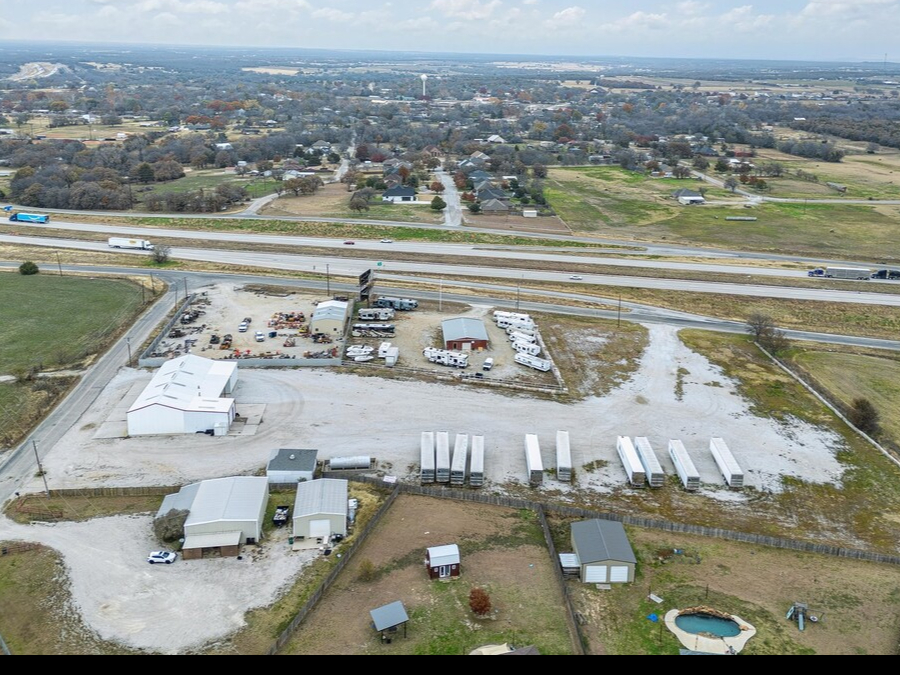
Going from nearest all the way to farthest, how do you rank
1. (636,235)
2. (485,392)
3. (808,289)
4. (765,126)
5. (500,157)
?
(485,392), (808,289), (636,235), (500,157), (765,126)

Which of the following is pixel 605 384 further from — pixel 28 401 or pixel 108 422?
pixel 28 401

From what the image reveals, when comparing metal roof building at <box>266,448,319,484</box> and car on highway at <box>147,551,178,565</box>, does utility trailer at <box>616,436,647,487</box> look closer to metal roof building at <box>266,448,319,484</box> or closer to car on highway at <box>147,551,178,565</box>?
metal roof building at <box>266,448,319,484</box>

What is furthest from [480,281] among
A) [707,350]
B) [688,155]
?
[688,155]

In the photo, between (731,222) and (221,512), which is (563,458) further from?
(731,222)

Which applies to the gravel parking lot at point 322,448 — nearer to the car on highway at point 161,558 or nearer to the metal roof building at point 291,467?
the car on highway at point 161,558

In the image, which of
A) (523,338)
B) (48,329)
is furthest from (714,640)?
(48,329)

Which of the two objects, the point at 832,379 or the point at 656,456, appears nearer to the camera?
the point at 656,456

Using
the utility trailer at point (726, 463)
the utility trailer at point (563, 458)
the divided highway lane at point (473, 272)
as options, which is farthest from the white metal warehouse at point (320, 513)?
the divided highway lane at point (473, 272)
